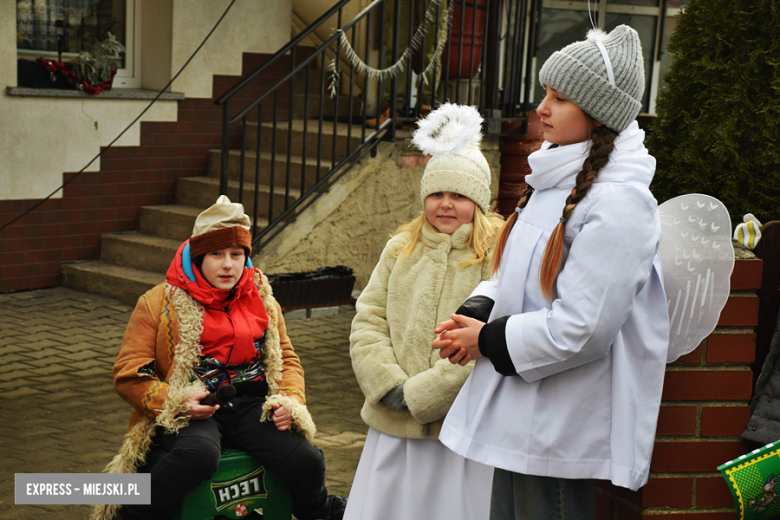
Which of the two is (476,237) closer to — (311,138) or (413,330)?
(413,330)

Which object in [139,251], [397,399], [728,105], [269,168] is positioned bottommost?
[139,251]

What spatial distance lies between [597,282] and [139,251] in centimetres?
586

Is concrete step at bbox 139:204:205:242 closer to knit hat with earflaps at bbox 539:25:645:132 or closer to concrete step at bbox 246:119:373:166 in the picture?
concrete step at bbox 246:119:373:166

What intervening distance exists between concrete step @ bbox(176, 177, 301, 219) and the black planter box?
0.66 meters

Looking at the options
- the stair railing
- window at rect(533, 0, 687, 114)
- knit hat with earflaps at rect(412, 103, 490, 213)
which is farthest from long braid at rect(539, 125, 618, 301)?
window at rect(533, 0, 687, 114)

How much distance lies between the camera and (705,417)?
214 centimetres

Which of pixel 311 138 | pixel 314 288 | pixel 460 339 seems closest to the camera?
pixel 460 339

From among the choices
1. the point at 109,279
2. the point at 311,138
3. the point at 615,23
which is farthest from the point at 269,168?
the point at 615,23

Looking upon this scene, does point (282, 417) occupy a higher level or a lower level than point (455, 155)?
lower

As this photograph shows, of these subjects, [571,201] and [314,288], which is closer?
[571,201]

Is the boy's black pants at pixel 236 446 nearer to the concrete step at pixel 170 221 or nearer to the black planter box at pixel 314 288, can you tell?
the black planter box at pixel 314 288

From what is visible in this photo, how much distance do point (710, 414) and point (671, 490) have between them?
211mm

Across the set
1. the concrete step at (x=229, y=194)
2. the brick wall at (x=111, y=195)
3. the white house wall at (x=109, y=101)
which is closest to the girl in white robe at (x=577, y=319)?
the concrete step at (x=229, y=194)

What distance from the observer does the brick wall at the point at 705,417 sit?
2.11m
